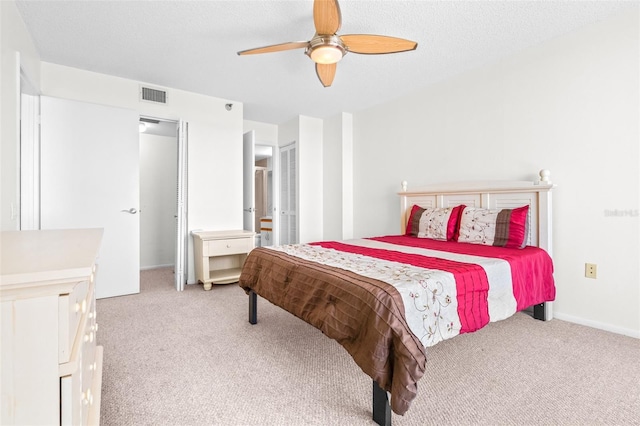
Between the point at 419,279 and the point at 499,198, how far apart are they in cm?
198

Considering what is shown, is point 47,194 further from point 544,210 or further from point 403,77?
point 544,210

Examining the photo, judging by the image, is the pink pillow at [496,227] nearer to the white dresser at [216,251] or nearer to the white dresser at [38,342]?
the white dresser at [216,251]

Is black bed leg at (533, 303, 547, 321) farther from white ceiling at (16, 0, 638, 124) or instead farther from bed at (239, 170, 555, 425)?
white ceiling at (16, 0, 638, 124)

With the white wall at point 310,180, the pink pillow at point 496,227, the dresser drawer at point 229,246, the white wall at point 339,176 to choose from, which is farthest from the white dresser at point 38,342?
the white wall at point 310,180

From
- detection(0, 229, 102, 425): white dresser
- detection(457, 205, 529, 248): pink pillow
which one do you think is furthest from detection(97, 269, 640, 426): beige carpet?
detection(0, 229, 102, 425): white dresser

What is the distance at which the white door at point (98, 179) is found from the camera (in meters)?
3.05

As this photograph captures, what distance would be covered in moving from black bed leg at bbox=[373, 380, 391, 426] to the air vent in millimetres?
3817

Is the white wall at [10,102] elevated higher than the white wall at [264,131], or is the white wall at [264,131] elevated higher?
the white wall at [264,131]

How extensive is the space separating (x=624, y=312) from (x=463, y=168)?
1783 mm

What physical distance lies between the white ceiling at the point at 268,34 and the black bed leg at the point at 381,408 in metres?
2.45

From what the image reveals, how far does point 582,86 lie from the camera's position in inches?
100

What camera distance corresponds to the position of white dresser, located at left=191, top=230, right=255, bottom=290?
3.64 metres

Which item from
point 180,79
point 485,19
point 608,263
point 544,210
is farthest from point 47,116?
point 608,263

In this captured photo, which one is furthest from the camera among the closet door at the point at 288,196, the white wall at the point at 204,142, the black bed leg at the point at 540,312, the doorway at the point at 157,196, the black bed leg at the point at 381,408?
the closet door at the point at 288,196
